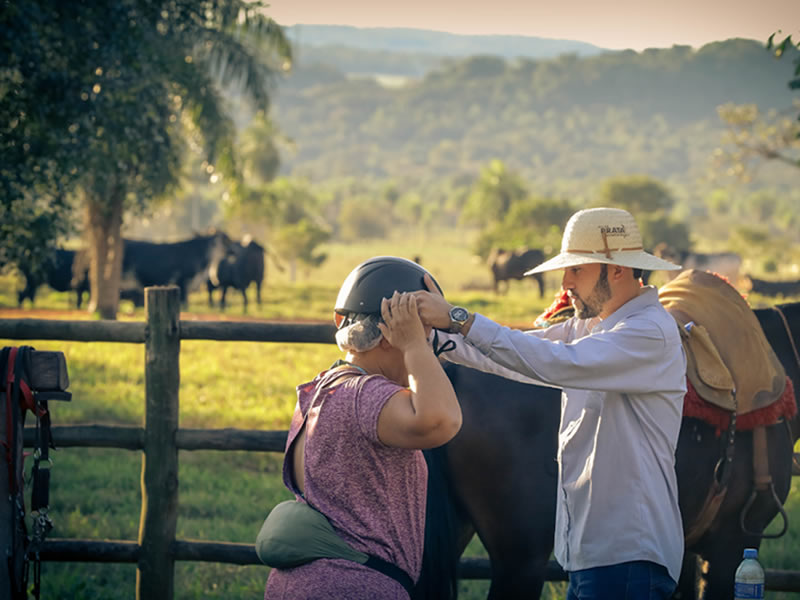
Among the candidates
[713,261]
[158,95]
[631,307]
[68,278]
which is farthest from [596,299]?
[713,261]

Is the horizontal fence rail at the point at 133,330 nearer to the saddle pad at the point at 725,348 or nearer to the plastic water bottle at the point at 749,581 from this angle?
the saddle pad at the point at 725,348

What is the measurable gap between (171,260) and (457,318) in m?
20.7

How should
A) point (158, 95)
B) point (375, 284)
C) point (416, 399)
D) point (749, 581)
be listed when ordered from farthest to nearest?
point (158, 95) → point (749, 581) → point (375, 284) → point (416, 399)

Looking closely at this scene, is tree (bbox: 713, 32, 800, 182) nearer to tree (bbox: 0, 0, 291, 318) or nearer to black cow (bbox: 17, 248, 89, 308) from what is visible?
tree (bbox: 0, 0, 291, 318)

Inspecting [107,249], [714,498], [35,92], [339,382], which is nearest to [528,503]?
[714,498]

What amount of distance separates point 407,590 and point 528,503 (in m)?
1.44

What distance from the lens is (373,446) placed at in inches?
87.5

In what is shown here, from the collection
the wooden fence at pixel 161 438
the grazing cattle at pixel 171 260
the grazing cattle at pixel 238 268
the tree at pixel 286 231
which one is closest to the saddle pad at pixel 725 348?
the wooden fence at pixel 161 438

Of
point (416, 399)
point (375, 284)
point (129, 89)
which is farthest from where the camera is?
point (129, 89)

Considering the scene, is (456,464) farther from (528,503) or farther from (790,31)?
(790,31)

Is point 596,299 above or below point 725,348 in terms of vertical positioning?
above

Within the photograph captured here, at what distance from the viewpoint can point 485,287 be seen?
36.2 m

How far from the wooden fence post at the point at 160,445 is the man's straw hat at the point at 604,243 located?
219cm

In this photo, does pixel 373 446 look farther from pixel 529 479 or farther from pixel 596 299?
pixel 529 479
